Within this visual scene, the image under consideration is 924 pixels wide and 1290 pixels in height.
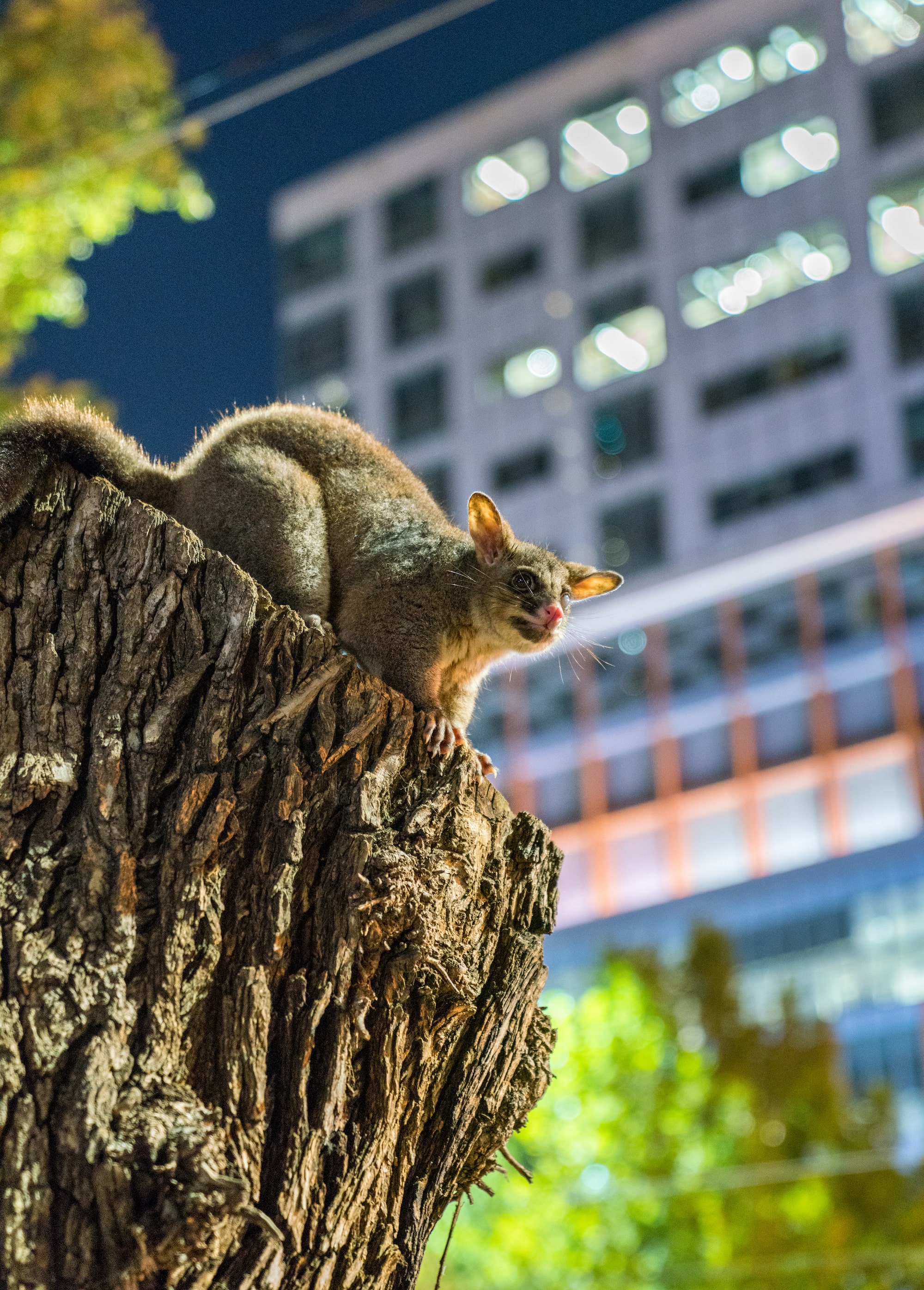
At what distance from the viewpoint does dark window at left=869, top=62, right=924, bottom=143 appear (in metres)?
24.1

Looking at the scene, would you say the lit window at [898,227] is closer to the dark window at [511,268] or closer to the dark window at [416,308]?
the dark window at [511,268]

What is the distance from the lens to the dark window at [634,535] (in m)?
24.6

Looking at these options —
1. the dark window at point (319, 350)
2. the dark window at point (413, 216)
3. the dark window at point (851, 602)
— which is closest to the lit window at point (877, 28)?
the dark window at point (413, 216)

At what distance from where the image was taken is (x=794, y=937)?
71.8 feet

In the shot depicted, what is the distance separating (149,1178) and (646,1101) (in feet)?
48.4

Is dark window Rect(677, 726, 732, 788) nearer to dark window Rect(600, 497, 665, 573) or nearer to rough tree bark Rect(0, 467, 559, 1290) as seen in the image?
dark window Rect(600, 497, 665, 573)

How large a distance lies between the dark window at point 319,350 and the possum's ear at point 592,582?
2493 cm

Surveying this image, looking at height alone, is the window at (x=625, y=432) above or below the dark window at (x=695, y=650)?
above

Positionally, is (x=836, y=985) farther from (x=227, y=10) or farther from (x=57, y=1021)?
(x=57, y=1021)

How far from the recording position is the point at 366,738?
9.23 ft

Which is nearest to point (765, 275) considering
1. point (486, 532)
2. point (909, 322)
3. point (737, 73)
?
point (909, 322)

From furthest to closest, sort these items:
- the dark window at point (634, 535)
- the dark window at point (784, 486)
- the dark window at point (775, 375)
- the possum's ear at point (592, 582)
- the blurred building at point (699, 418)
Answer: the dark window at point (634, 535) < the dark window at point (775, 375) < the dark window at point (784, 486) < the blurred building at point (699, 418) < the possum's ear at point (592, 582)

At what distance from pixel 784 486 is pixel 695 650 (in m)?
3.42

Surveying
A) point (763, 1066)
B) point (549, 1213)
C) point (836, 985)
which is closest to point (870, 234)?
point (836, 985)
